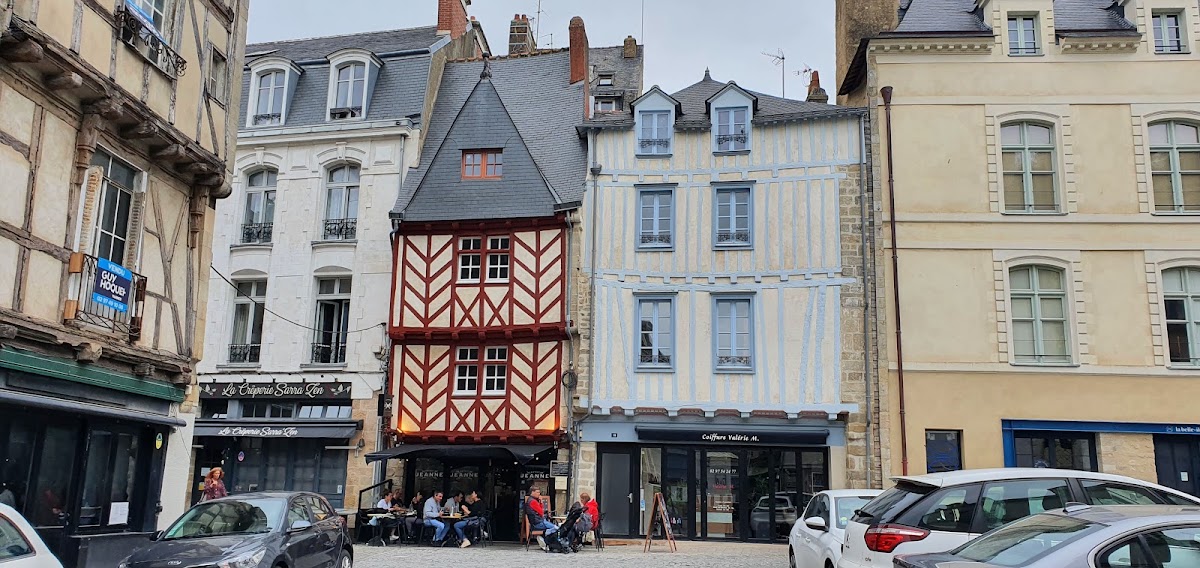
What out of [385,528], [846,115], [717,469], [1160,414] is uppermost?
[846,115]

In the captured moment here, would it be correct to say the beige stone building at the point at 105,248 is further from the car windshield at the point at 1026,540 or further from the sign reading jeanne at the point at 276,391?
the car windshield at the point at 1026,540

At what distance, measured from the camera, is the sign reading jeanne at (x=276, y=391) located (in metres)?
20.3

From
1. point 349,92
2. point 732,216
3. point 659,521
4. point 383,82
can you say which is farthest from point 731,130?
point 349,92

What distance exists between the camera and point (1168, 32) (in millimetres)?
18922

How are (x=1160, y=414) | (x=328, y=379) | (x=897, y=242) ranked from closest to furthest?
(x=1160, y=414) < (x=897, y=242) < (x=328, y=379)

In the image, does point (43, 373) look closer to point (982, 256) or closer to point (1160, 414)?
point (982, 256)

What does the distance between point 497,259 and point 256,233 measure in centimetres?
592

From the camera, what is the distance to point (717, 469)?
18.7m

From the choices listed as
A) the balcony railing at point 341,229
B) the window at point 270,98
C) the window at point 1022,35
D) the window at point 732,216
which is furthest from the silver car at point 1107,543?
the window at point 270,98

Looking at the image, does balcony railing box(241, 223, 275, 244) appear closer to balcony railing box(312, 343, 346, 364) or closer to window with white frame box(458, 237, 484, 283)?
balcony railing box(312, 343, 346, 364)

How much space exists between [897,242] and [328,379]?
11842 mm

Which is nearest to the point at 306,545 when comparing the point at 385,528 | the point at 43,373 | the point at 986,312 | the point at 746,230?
the point at 43,373

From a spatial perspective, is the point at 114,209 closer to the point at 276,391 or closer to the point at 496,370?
the point at 496,370

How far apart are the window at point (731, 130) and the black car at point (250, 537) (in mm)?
11678
